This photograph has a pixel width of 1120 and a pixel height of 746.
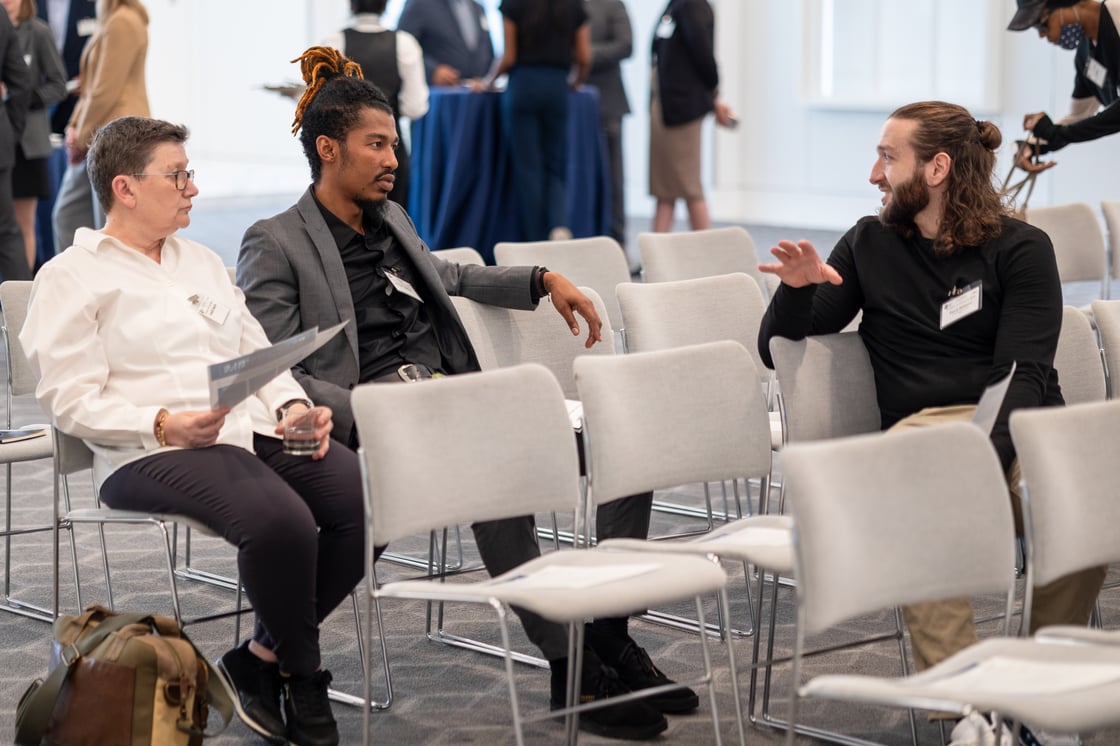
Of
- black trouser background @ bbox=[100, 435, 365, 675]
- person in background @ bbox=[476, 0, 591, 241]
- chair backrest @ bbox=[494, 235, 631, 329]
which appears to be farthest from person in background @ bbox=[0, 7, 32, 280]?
black trouser background @ bbox=[100, 435, 365, 675]

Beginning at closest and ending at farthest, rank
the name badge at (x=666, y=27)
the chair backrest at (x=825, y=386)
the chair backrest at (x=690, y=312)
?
the chair backrest at (x=825, y=386) → the chair backrest at (x=690, y=312) → the name badge at (x=666, y=27)

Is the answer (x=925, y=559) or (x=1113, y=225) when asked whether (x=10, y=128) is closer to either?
(x=1113, y=225)

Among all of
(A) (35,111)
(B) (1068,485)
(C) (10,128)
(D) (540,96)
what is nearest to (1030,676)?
(B) (1068,485)

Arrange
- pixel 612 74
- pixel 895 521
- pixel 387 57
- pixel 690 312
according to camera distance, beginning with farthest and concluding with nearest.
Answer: pixel 612 74 → pixel 387 57 → pixel 690 312 → pixel 895 521

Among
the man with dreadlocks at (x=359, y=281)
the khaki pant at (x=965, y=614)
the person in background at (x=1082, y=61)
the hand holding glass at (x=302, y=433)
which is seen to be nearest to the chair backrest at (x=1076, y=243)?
the person in background at (x=1082, y=61)

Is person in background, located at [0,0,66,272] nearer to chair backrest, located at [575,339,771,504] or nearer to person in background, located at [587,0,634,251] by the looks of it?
person in background, located at [587,0,634,251]

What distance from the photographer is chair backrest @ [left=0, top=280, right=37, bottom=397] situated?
3.94 meters

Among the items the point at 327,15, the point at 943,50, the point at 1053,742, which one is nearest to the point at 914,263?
the point at 1053,742

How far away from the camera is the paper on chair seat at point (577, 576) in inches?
106

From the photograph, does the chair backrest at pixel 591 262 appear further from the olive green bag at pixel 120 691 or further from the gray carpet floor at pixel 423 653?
the olive green bag at pixel 120 691

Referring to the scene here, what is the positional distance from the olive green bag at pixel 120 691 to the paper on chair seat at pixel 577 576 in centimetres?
63

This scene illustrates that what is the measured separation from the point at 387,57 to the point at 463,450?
4631mm

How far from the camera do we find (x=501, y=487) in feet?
9.61

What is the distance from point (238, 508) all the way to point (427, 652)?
0.87 meters
